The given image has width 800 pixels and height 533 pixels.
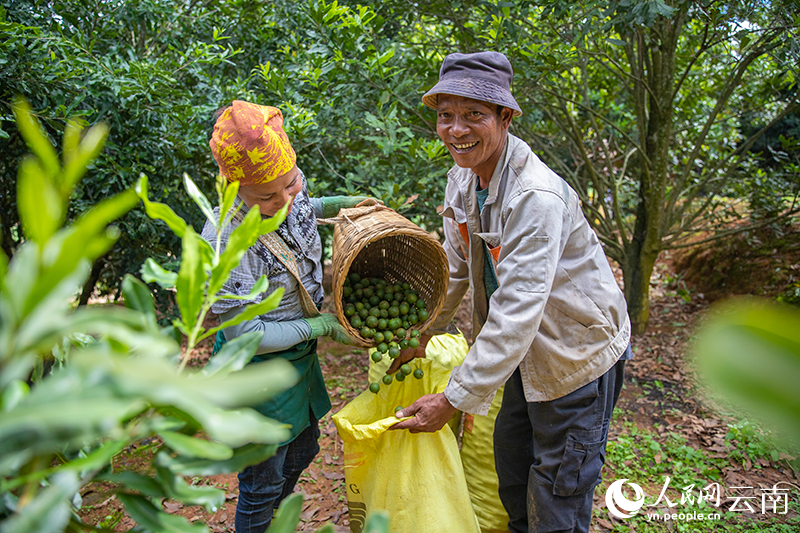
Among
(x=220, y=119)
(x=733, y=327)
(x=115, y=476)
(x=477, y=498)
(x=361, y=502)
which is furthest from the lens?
(x=477, y=498)

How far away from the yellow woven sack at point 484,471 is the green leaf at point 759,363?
93.3 inches

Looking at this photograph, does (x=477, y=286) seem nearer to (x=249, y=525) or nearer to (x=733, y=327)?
(x=249, y=525)

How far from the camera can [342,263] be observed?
1881 millimetres

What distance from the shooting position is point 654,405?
4027 mm

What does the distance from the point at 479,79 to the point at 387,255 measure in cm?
107

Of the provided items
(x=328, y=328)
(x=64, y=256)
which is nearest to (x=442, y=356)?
(x=328, y=328)

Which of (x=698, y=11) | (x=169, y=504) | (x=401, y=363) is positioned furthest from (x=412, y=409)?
(x=698, y=11)

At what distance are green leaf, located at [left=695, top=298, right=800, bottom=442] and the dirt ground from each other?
134cm

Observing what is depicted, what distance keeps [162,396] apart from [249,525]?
1.97 m

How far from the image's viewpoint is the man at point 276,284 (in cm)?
180

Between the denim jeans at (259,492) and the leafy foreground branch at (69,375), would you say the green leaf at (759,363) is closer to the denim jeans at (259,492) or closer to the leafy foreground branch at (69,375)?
the leafy foreground branch at (69,375)

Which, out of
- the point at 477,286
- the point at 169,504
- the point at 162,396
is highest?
the point at 162,396

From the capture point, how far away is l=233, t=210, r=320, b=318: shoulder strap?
6.35 ft

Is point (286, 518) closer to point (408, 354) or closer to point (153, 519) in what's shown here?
point (153, 519)
